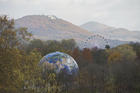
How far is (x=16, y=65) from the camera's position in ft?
38.0

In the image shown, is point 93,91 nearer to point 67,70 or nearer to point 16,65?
point 67,70

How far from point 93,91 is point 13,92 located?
12.9 metres

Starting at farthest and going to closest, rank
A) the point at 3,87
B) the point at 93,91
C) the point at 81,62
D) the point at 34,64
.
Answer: the point at 81,62, the point at 93,91, the point at 34,64, the point at 3,87

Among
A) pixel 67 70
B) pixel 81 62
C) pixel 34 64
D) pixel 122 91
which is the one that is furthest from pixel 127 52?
pixel 34 64

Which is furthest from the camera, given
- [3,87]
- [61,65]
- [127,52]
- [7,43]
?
[127,52]

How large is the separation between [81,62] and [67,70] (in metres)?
23.2

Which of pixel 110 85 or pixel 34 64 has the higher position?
pixel 34 64

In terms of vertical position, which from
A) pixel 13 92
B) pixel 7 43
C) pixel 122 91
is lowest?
pixel 122 91

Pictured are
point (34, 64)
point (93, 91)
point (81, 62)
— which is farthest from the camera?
point (81, 62)

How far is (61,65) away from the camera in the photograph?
2183 centimetres

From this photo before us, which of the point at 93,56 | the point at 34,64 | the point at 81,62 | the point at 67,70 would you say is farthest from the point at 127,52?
the point at 34,64

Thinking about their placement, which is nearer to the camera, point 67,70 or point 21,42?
point 21,42

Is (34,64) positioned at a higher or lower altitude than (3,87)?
higher

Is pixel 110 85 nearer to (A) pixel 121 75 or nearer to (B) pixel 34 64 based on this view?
(A) pixel 121 75
